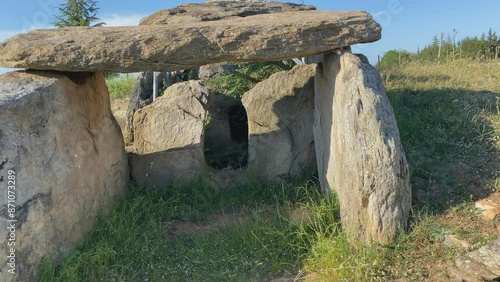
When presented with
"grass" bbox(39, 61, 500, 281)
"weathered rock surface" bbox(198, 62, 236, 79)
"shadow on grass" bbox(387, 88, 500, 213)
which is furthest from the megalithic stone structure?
"weathered rock surface" bbox(198, 62, 236, 79)

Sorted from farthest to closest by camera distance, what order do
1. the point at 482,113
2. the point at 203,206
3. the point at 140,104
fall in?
1. the point at 140,104
2. the point at 482,113
3. the point at 203,206

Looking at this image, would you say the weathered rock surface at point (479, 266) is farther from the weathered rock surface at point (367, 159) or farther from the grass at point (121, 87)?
the grass at point (121, 87)

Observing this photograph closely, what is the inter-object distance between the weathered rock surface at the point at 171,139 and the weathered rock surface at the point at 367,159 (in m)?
2.36

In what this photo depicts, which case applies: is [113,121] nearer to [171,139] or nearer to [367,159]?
[171,139]

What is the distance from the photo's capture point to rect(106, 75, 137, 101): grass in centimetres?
1437

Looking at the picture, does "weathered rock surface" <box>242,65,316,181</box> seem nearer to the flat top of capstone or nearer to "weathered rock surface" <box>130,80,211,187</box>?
"weathered rock surface" <box>130,80,211,187</box>

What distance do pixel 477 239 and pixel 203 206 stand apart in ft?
10.7

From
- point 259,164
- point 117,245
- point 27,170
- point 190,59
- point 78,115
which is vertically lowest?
point 117,245

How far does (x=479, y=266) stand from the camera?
13.3ft

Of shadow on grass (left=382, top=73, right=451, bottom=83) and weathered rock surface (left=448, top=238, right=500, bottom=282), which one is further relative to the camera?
shadow on grass (left=382, top=73, right=451, bottom=83)

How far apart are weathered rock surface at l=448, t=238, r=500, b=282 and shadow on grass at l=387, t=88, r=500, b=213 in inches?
33.1

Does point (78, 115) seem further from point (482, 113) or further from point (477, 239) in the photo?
point (482, 113)

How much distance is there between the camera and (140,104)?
32.3 feet

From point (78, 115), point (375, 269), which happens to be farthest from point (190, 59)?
point (375, 269)
